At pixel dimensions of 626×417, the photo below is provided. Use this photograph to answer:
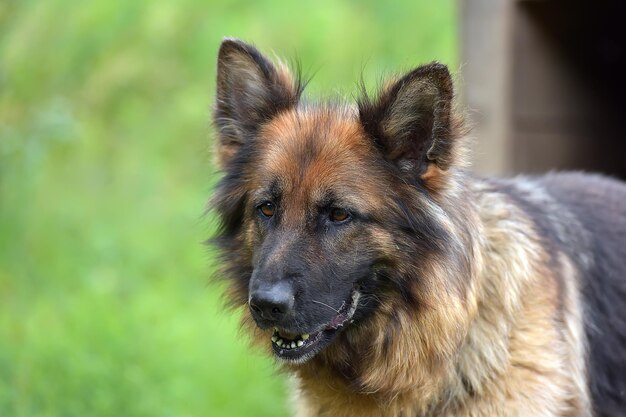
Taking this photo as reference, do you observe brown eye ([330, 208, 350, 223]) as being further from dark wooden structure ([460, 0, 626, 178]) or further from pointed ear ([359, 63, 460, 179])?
dark wooden structure ([460, 0, 626, 178])

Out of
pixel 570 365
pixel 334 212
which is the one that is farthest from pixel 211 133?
pixel 570 365

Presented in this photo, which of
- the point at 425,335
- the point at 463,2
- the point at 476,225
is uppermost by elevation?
the point at 463,2

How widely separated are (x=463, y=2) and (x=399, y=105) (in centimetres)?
320

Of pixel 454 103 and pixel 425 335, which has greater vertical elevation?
pixel 454 103

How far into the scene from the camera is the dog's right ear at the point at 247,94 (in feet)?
Answer: 13.6

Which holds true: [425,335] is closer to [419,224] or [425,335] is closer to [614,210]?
[419,224]

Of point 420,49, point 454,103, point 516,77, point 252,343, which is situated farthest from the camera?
point 420,49

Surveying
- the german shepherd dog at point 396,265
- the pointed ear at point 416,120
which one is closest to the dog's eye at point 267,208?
the german shepherd dog at point 396,265

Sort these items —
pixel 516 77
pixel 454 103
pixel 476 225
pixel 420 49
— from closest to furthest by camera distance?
1. pixel 454 103
2. pixel 476 225
3. pixel 516 77
4. pixel 420 49

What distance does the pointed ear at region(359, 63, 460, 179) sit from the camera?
3576mm

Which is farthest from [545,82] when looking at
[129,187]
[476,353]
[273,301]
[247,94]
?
[129,187]

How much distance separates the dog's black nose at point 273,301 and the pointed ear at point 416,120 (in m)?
0.77

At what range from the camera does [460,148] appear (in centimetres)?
374

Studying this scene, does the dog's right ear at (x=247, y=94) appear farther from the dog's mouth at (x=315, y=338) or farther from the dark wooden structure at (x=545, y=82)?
the dark wooden structure at (x=545, y=82)
